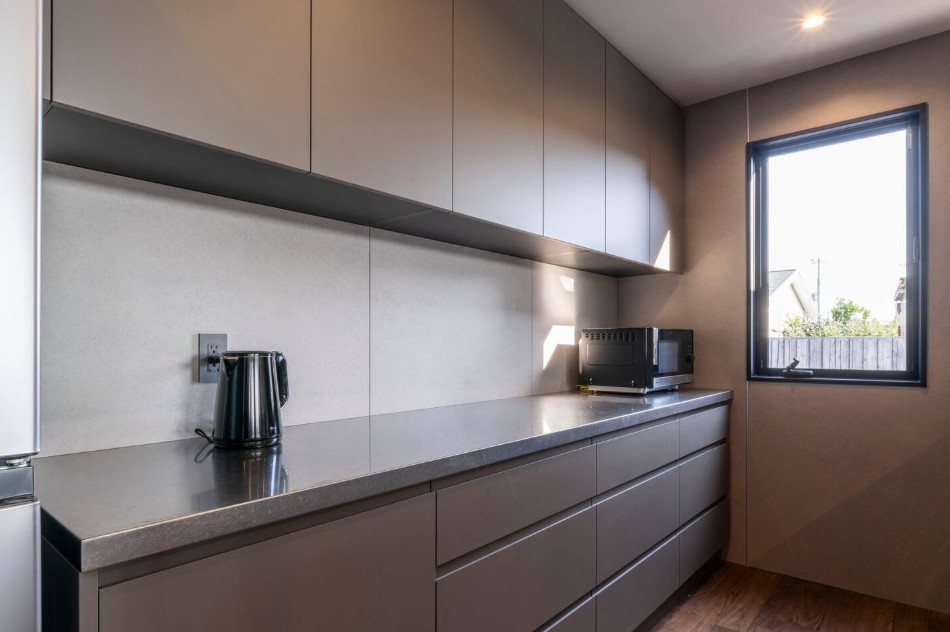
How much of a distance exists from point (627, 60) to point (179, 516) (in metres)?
2.55

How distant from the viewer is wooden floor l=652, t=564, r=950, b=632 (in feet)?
7.13

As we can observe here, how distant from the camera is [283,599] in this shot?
0.89 meters

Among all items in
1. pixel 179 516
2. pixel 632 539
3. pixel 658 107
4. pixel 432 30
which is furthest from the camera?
pixel 658 107

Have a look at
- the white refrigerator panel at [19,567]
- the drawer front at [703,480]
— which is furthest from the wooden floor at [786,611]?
the white refrigerator panel at [19,567]

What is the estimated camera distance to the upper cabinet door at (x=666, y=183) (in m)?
2.74

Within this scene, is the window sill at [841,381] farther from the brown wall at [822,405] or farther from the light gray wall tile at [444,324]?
the light gray wall tile at [444,324]

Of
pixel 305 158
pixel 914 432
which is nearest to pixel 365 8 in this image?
pixel 305 158

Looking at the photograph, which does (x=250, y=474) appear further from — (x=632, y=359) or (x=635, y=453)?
(x=632, y=359)

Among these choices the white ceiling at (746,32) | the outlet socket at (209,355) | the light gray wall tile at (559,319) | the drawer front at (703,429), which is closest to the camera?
the outlet socket at (209,355)

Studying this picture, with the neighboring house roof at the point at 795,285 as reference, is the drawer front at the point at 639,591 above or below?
below

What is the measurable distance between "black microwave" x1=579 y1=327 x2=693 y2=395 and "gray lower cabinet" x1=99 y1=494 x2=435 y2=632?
1551mm

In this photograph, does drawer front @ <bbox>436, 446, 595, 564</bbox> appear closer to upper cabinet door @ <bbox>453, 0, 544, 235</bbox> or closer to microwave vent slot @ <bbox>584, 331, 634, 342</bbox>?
upper cabinet door @ <bbox>453, 0, 544, 235</bbox>

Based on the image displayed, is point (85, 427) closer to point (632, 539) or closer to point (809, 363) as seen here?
point (632, 539)

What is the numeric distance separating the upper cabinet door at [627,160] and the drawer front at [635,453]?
0.80 meters
